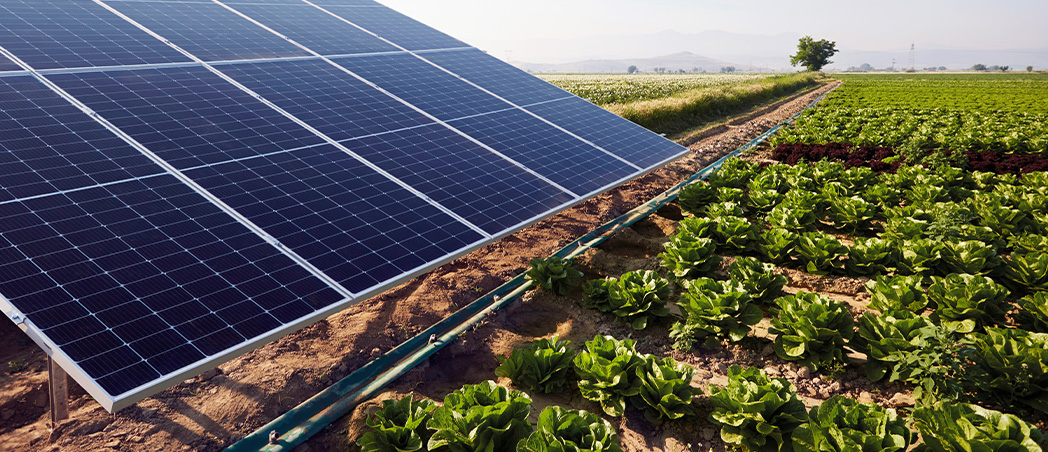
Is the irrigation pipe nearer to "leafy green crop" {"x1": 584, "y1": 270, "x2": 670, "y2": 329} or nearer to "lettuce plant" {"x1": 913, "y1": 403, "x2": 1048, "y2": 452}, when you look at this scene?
"leafy green crop" {"x1": 584, "y1": 270, "x2": 670, "y2": 329}

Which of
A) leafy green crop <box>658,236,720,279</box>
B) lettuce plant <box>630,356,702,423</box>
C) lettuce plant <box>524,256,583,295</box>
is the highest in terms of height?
leafy green crop <box>658,236,720,279</box>

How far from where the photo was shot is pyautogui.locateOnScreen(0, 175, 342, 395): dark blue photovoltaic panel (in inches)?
167

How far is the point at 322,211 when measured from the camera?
6.66 meters

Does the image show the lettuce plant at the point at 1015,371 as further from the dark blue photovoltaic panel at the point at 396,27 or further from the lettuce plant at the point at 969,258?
the dark blue photovoltaic panel at the point at 396,27

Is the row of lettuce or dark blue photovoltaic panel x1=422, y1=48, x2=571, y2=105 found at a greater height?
dark blue photovoltaic panel x1=422, y1=48, x2=571, y2=105

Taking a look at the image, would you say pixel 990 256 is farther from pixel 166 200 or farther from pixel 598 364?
pixel 166 200

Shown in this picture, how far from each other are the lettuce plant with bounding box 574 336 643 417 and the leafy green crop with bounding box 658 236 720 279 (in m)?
3.08

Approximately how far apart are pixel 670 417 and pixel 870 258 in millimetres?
5483

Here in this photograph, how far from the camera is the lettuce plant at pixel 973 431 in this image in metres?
4.39

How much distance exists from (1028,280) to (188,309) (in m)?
11.3

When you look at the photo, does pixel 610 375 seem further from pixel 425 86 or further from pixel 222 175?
pixel 425 86

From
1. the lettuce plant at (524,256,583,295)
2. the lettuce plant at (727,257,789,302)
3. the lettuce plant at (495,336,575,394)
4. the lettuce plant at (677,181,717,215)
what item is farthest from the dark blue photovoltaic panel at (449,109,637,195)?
the lettuce plant at (495,336,575,394)

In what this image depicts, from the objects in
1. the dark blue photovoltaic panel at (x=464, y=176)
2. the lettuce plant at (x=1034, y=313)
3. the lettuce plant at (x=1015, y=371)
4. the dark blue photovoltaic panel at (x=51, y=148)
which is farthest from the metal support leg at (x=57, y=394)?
the lettuce plant at (x=1034, y=313)

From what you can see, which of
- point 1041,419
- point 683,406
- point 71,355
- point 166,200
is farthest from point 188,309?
point 1041,419
